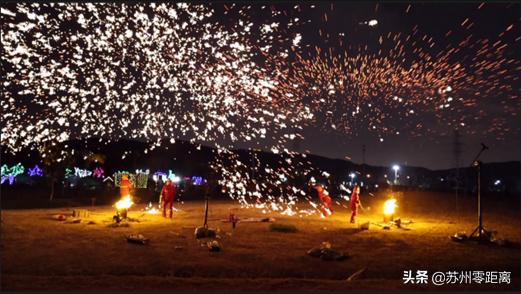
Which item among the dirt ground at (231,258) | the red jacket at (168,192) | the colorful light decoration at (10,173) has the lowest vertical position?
the dirt ground at (231,258)

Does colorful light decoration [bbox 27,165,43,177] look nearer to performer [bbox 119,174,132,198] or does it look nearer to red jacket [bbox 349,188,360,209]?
performer [bbox 119,174,132,198]

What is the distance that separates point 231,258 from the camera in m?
11.4

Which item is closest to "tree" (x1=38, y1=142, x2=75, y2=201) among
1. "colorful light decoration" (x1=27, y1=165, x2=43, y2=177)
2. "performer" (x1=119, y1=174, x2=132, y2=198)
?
"performer" (x1=119, y1=174, x2=132, y2=198)

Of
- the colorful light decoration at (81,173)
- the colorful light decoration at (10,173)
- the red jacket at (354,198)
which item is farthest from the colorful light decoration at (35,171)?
the red jacket at (354,198)

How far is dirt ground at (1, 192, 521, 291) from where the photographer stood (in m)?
8.88

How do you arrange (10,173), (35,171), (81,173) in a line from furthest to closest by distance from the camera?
(35,171), (81,173), (10,173)

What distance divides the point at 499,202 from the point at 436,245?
21838mm

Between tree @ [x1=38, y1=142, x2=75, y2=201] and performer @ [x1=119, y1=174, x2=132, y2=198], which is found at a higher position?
tree @ [x1=38, y1=142, x2=75, y2=201]

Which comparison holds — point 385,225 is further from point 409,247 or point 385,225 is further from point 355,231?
point 409,247

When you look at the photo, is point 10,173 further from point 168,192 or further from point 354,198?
point 354,198

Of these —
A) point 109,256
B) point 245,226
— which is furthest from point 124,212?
point 109,256

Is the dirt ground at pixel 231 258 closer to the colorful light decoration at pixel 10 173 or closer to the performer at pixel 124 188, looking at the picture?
the performer at pixel 124 188

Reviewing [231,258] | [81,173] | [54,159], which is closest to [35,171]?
[81,173]

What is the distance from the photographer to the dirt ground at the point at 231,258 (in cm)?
888
